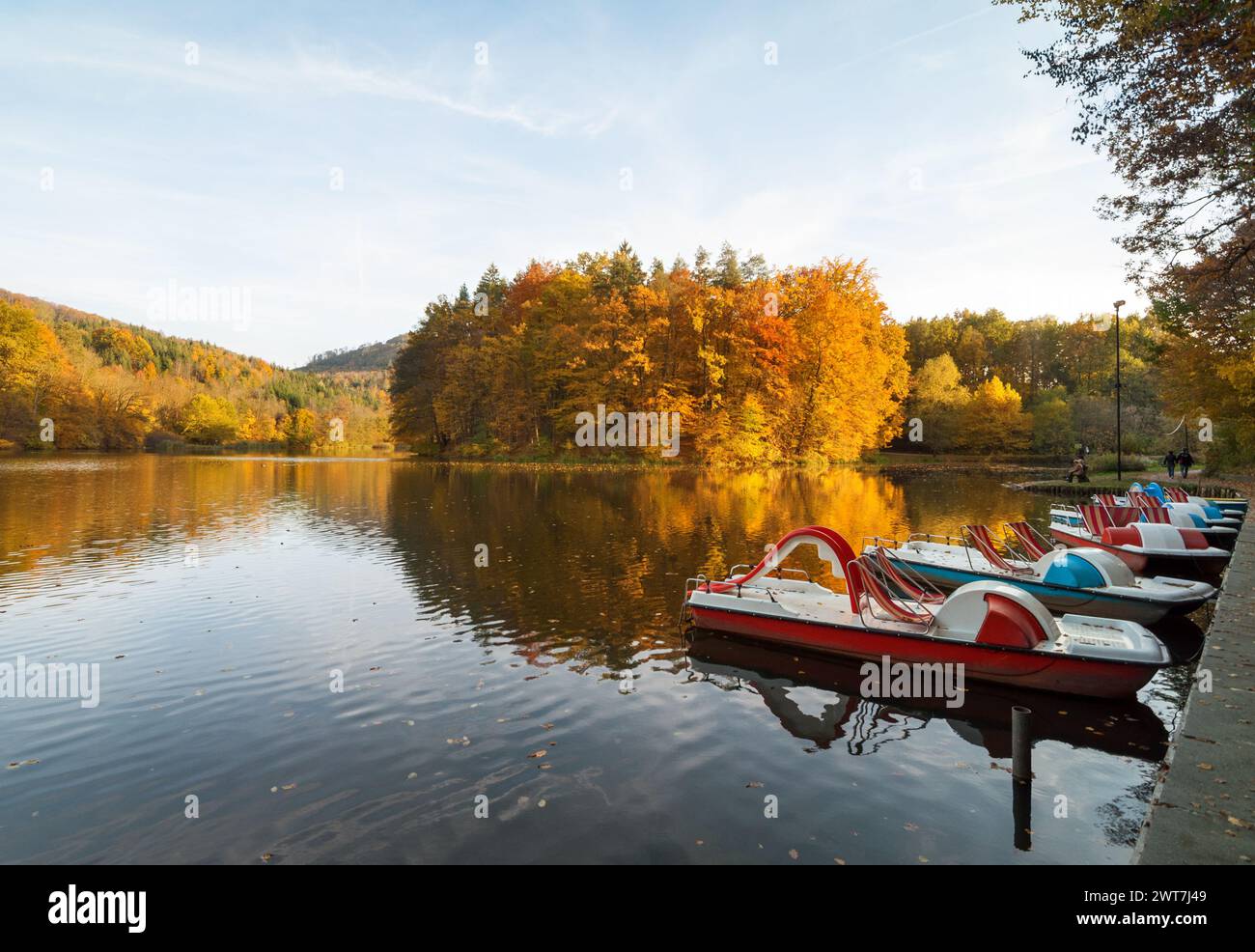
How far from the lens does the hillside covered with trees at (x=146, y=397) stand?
8294 centimetres

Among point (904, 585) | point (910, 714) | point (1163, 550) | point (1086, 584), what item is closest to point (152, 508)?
point (904, 585)

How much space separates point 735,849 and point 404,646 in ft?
27.0

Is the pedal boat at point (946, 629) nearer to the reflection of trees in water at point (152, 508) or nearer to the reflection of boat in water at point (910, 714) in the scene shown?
the reflection of boat in water at point (910, 714)

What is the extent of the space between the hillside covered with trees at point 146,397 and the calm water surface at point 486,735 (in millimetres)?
84547

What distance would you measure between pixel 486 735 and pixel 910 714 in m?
6.26

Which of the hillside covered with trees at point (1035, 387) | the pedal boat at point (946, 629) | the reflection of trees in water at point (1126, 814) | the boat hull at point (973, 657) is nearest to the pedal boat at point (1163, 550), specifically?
the pedal boat at point (946, 629)

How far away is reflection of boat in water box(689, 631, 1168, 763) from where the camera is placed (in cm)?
905

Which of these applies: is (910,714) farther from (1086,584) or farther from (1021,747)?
(1086,584)

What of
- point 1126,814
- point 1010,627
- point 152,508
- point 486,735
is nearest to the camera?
point 1126,814

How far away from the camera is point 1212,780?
599cm

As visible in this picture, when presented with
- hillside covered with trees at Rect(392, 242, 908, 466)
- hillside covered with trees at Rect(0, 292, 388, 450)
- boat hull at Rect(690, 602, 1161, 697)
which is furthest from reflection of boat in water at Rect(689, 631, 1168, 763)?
hillside covered with trees at Rect(0, 292, 388, 450)

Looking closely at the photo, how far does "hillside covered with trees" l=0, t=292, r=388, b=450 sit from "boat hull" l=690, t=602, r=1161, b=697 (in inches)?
3690

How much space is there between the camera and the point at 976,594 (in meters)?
11.1
